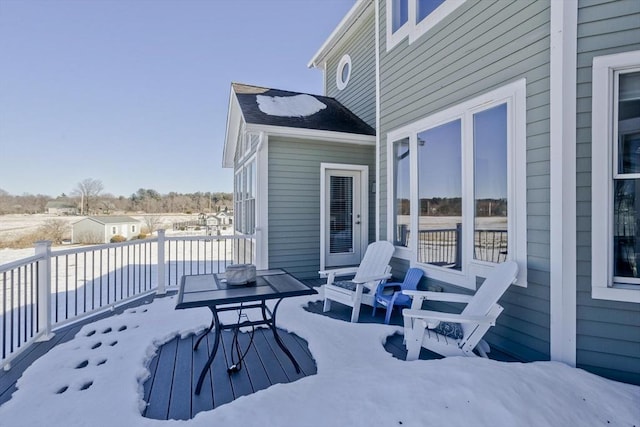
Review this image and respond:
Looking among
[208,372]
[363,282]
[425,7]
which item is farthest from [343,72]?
[208,372]

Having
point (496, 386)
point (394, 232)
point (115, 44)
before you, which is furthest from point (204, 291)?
point (115, 44)

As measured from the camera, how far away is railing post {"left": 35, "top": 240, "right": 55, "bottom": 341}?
10.5 ft

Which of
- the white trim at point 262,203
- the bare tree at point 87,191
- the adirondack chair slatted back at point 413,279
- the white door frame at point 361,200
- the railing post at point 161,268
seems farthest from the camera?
the bare tree at point 87,191

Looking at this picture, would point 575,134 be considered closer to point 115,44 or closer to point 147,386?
point 147,386

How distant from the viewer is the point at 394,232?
4574mm

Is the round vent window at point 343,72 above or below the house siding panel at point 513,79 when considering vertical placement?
above

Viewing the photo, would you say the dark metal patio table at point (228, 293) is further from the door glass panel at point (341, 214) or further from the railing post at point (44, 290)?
the door glass panel at point (341, 214)

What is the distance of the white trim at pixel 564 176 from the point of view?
2.32 m

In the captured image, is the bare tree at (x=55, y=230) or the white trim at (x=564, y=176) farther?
the bare tree at (x=55, y=230)

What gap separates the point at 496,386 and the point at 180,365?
2447 millimetres

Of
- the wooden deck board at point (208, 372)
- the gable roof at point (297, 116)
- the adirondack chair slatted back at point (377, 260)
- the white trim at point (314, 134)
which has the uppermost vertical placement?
the gable roof at point (297, 116)

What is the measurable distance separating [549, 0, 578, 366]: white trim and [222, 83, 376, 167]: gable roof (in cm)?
371

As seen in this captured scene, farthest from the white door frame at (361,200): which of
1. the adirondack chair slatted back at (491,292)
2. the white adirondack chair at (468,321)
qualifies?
the adirondack chair slatted back at (491,292)

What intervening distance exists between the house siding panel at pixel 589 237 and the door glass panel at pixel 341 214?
13.4ft
